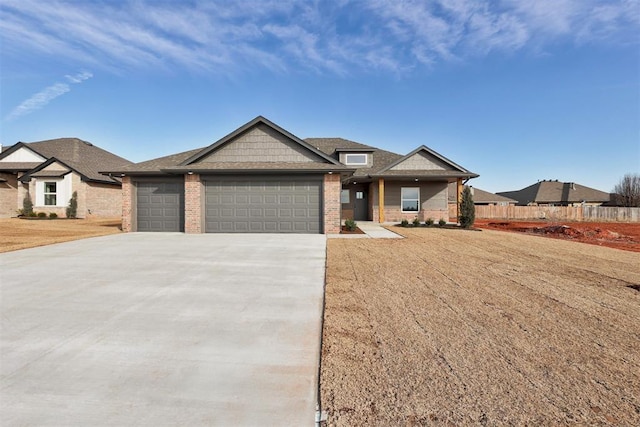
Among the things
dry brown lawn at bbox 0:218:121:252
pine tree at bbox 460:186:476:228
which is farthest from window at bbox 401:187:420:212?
dry brown lawn at bbox 0:218:121:252

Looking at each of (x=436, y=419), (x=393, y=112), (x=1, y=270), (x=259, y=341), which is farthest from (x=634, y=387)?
(x=393, y=112)

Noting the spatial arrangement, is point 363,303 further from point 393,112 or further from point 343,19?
point 393,112

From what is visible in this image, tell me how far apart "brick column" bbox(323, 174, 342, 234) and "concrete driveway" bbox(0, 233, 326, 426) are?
21.7 ft

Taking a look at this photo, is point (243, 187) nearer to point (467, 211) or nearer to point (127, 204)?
point (127, 204)

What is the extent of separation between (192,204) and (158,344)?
11225mm

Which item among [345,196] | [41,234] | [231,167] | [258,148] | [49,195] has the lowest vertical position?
[41,234]

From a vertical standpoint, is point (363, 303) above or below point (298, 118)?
below

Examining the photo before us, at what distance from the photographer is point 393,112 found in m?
21.0

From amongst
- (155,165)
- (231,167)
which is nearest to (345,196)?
(231,167)

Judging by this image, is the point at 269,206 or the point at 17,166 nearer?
the point at 269,206

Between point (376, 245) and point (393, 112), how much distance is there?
13.5 m

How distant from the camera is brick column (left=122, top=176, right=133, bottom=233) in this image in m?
14.2

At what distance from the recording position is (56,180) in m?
22.6

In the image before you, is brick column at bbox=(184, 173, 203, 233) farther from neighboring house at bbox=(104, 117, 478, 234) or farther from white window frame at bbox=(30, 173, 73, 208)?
white window frame at bbox=(30, 173, 73, 208)
